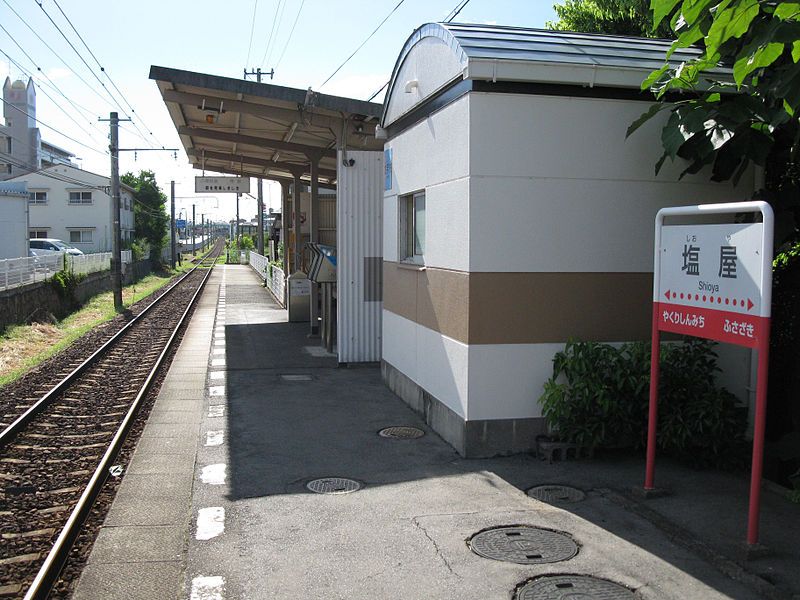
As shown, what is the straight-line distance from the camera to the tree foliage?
434 cm

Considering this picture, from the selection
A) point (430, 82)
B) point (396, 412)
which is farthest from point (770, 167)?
point (396, 412)

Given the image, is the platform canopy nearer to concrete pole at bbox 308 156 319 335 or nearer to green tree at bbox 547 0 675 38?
concrete pole at bbox 308 156 319 335

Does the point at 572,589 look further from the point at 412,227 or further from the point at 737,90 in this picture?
the point at 412,227

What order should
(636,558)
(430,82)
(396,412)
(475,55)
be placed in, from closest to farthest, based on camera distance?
(636,558) < (475,55) < (430,82) < (396,412)

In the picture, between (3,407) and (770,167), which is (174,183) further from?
(770,167)

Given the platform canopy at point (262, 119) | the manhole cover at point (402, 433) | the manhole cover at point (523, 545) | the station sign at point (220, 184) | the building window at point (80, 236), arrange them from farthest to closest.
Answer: the building window at point (80, 236)
the station sign at point (220, 184)
the platform canopy at point (262, 119)
the manhole cover at point (402, 433)
the manhole cover at point (523, 545)

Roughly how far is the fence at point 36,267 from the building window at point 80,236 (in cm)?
2620

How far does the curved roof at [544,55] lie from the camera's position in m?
6.72

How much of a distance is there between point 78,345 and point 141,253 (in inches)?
1543

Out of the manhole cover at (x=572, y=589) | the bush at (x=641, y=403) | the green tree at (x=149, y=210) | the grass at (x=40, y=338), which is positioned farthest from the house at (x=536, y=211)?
the green tree at (x=149, y=210)

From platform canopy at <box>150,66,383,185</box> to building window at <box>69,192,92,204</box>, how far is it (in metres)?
39.5

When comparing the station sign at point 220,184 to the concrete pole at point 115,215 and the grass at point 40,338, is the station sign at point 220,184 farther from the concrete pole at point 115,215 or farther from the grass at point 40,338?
the grass at point 40,338

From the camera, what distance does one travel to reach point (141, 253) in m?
54.1

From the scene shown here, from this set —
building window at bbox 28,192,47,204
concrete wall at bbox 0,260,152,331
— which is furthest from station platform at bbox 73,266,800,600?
building window at bbox 28,192,47,204
